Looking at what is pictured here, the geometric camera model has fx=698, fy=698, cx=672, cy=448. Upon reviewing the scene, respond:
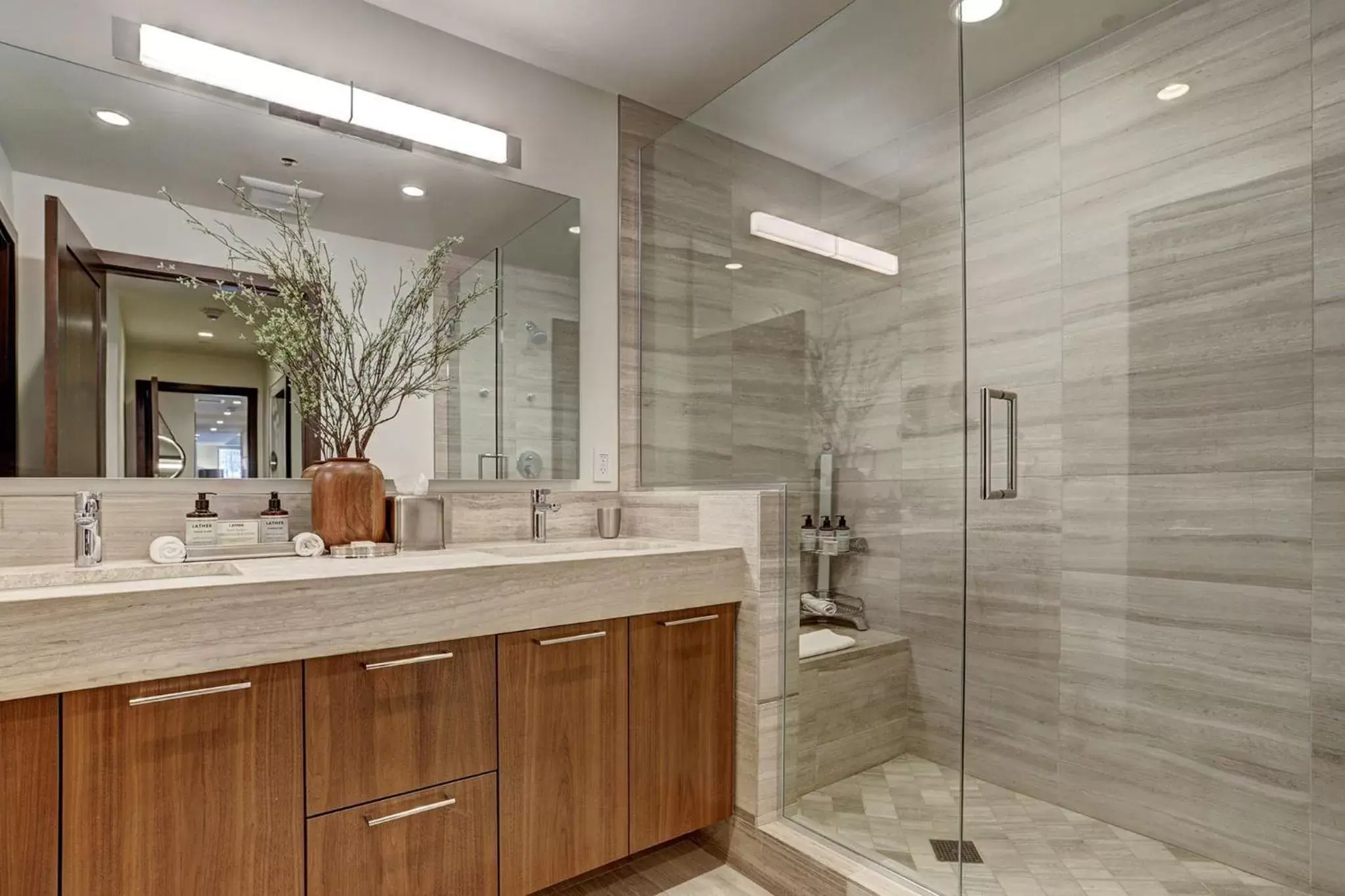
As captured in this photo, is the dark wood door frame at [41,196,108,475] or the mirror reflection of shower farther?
the mirror reflection of shower

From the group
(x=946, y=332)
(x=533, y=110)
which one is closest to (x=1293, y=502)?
(x=946, y=332)

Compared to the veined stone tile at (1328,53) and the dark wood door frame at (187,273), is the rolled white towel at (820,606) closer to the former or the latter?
the dark wood door frame at (187,273)

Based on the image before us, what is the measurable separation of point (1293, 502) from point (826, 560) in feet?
3.63

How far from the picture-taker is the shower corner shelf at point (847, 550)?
1.85 meters

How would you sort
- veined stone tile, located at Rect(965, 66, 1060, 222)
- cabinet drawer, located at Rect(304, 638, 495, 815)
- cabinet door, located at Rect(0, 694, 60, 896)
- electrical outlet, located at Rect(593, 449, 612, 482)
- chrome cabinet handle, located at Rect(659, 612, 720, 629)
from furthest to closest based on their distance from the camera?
electrical outlet, located at Rect(593, 449, 612, 482)
veined stone tile, located at Rect(965, 66, 1060, 222)
chrome cabinet handle, located at Rect(659, 612, 720, 629)
cabinet drawer, located at Rect(304, 638, 495, 815)
cabinet door, located at Rect(0, 694, 60, 896)

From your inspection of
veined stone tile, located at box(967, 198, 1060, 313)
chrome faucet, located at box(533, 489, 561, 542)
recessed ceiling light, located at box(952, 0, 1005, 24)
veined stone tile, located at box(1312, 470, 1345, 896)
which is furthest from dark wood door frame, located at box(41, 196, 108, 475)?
veined stone tile, located at box(1312, 470, 1345, 896)

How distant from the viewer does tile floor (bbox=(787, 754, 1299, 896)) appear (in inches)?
64.9

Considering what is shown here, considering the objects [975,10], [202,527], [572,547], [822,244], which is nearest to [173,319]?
[202,527]

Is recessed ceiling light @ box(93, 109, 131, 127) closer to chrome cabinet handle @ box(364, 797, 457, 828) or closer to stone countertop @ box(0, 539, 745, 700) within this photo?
stone countertop @ box(0, 539, 745, 700)

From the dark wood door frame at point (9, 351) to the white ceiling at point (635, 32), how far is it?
112 cm

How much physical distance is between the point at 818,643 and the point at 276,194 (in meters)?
1.83

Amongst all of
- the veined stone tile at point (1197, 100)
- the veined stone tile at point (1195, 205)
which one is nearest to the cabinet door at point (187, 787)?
the veined stone tile at point (1195, 205)

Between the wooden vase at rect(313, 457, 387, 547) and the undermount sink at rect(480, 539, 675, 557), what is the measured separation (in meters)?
0.31

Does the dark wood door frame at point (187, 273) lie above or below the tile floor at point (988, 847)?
above
